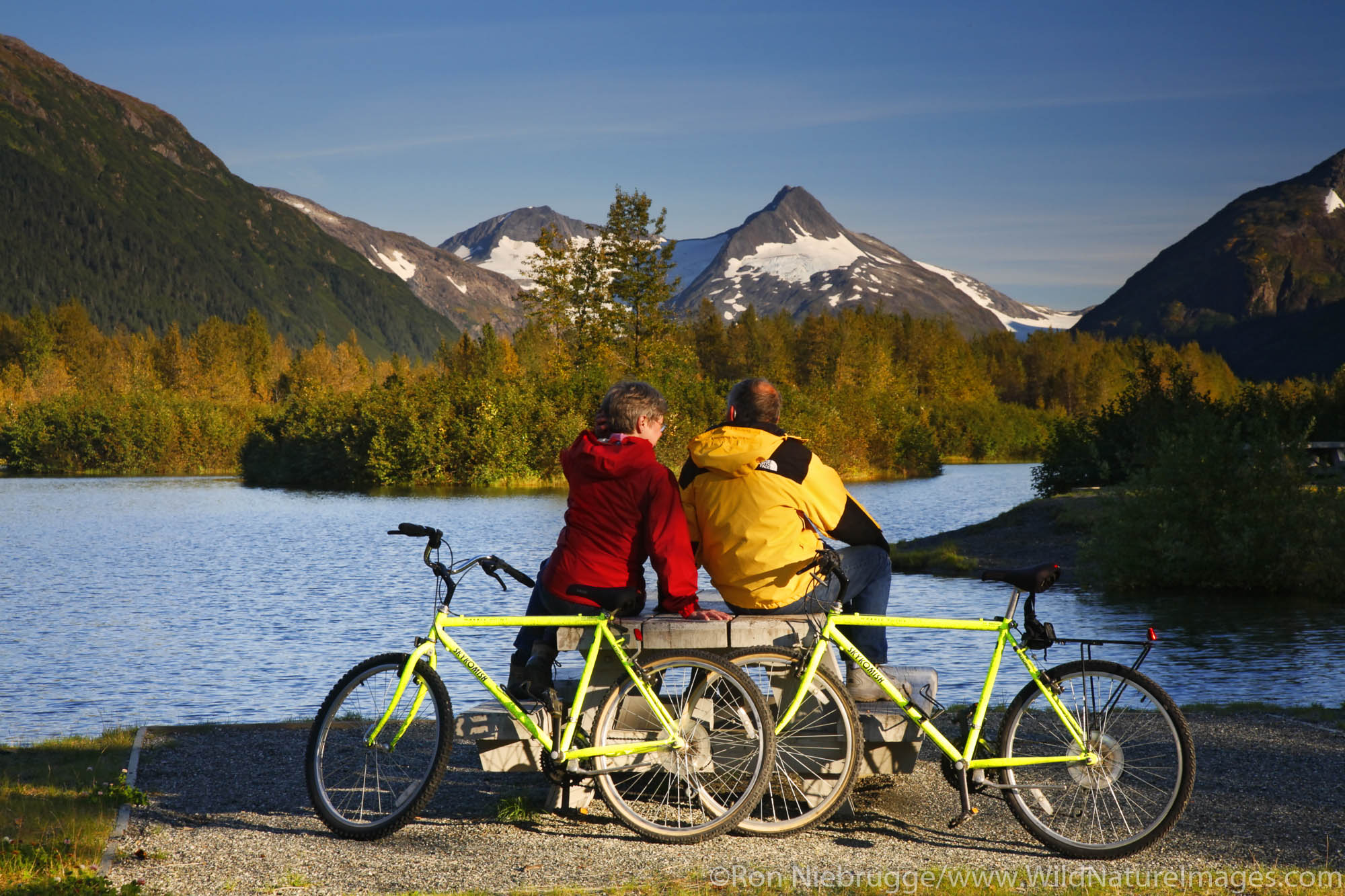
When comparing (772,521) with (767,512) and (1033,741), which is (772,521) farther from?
(1033,741)

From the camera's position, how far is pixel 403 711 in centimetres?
575

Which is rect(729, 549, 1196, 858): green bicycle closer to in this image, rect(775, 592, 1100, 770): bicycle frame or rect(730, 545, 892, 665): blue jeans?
rect(775, 592, 1100, 770): bicycle frame

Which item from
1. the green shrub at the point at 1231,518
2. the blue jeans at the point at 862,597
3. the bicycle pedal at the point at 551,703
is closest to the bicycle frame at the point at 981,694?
the blue jeans at the point at 862,597

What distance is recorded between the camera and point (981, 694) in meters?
5.58

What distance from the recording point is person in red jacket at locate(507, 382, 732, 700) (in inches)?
228

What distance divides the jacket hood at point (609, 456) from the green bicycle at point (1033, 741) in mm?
1016

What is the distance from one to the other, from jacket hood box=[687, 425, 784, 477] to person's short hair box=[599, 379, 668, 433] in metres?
0.30

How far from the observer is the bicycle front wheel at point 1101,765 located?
17.1ft

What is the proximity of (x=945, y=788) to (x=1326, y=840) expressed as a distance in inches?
74.3

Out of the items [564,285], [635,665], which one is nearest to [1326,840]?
[635,665]

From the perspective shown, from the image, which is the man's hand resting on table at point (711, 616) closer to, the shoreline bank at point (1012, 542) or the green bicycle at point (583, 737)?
the green bicycle at point (583, 737)

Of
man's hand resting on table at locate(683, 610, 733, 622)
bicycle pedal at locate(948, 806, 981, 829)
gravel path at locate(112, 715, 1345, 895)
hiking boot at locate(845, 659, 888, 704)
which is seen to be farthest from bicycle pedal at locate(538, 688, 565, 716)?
bicycle pedal at locate(948, 806, 981, 829)

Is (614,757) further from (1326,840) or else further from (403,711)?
(1326,840)

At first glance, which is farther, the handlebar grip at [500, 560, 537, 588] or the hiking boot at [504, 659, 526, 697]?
the hiking boot at [504, 659, 526, 697]
